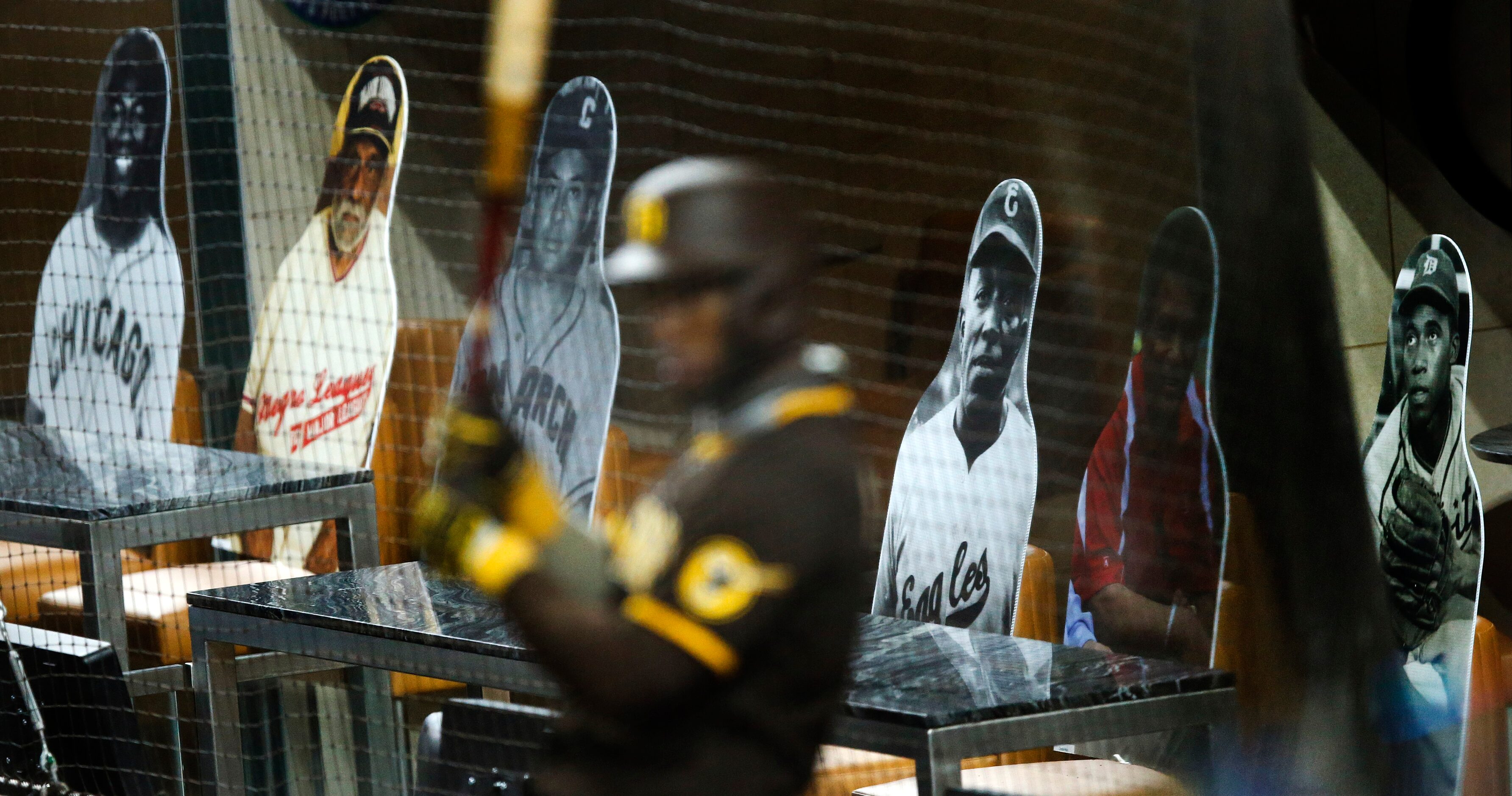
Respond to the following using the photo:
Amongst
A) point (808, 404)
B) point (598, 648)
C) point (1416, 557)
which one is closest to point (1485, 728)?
point (1416, 557)

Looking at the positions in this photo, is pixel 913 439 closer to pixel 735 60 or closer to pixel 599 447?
pixel 599 447

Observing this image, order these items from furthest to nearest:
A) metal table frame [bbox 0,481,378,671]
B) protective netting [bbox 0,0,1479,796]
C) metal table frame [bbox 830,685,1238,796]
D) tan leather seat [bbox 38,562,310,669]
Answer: tan leather seat [bbox 38,562,310,669] < metal table frame [bbox 0,481,378,671] < protective netting [bbox 0,0,1479,796] < metal table frame [bbox 830,685,1238,796]

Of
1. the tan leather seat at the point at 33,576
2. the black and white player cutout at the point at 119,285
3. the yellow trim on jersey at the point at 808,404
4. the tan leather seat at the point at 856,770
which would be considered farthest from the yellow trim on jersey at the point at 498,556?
the black and white player cutout at the point at 119,285

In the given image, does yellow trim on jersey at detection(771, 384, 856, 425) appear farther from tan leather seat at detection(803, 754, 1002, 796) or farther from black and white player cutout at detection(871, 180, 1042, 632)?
black and white player cutout at detection(871, 180, 1042, 632)

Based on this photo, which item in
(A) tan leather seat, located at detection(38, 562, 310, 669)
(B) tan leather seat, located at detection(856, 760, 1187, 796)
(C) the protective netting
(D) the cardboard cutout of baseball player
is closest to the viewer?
(C) the protective netting

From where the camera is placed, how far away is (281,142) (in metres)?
5.26

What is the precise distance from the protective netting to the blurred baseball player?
0.30ft

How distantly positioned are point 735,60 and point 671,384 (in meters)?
3.61

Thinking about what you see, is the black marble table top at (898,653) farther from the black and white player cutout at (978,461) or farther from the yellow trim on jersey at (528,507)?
the yellow trim on jersey at (528,507)

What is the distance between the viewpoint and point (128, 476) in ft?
10.8

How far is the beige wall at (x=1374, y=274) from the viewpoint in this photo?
3.48m

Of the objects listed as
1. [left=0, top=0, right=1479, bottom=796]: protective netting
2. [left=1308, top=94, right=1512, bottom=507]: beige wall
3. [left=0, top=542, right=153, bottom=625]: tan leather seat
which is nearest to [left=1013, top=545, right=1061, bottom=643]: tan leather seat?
[left=0, top=0, right=1479, bottom=796]: protective netting

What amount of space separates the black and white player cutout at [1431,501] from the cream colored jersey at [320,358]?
88.5 inches

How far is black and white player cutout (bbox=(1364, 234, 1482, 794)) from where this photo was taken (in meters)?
2.29
